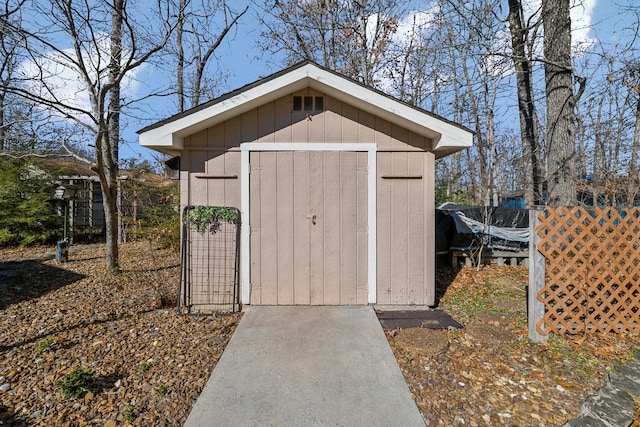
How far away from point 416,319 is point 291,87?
338 cm

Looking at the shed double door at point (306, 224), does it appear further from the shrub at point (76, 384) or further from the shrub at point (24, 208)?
the shrub at point (24, 208)

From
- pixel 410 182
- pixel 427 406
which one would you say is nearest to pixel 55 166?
pixel 410 182

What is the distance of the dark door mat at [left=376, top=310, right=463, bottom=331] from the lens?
145 inches

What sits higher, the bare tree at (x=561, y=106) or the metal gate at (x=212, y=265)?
the bare tree at (x=561, y=106)

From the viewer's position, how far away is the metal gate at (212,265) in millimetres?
4188

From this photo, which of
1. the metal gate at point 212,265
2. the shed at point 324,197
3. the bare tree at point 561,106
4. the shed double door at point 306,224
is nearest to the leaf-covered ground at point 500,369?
the shed at point 324,197

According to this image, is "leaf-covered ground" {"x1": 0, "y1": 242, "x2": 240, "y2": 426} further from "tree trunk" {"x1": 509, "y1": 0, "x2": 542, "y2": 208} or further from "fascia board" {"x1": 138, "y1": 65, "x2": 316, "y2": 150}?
"tree trunk" {"x1": 509, "y1": 0, "x2": 542, "y2": 208}

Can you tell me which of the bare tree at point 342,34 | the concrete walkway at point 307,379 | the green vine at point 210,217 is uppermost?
the bare tree at point 342,34

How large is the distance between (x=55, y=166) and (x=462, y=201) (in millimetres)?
14798

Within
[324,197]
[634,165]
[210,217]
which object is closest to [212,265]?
[210,217]

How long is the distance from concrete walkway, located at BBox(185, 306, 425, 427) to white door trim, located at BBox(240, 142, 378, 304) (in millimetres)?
520

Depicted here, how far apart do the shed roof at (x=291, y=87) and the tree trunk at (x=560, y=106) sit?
2729 mm

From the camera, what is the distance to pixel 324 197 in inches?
167

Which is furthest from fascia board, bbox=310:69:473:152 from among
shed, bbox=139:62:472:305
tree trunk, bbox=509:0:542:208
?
tree trunk, bbox=509:0:542:208
